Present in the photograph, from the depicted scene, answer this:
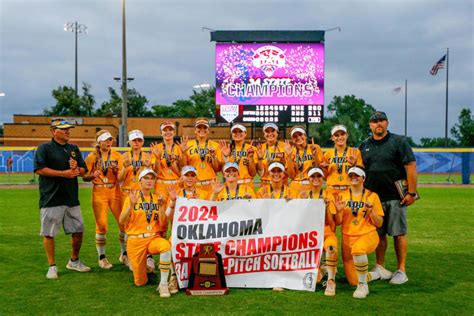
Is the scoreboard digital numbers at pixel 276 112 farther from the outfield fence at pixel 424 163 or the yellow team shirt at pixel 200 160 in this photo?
the yellow team shirt at pixel 200 160

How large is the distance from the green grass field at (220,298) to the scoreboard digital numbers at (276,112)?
12.4 metres

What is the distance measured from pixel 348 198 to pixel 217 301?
2172mm

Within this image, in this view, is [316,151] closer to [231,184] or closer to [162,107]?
[231,184]

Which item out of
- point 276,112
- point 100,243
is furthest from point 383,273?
point 276,112

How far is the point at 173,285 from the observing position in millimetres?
5711

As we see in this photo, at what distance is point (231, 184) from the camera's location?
20.1 feet

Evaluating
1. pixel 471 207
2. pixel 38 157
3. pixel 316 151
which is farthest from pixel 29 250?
pixel 471 207

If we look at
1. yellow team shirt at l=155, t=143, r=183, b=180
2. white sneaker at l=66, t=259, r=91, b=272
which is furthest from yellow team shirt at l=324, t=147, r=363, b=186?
white sneaker at l=66, t=259, r=91, b=272

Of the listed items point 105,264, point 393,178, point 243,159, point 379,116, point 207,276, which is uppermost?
point 379,116

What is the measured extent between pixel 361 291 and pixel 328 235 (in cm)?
85

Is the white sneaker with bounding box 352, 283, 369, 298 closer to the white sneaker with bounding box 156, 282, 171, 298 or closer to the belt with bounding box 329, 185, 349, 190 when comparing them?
the belt with bounding box 329, 185, 349, 190

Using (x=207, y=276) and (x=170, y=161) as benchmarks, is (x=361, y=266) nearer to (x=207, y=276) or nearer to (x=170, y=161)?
(x=207, y=276)

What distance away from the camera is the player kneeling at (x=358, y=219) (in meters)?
5.55

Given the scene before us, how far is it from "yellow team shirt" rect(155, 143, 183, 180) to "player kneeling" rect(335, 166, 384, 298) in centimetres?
278
